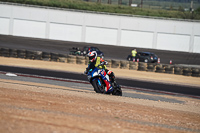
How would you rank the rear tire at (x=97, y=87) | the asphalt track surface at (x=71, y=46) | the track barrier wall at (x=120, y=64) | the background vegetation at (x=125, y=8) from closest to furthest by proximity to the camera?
the rear tire at (x=97, y=87)
the track barrier wall at (x=120, y=64)
the asphalt track surface at (x=71, y=46)
the background vegetation at (x=125, y=8)

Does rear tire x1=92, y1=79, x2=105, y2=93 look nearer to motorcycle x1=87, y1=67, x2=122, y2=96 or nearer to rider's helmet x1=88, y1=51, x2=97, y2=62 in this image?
motorcycle x1=87, y1=67, x2=122, y2=96

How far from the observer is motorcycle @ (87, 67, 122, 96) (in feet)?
38.4

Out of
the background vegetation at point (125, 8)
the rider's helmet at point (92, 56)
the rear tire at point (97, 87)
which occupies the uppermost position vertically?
the background vegetation at point (125, 8)

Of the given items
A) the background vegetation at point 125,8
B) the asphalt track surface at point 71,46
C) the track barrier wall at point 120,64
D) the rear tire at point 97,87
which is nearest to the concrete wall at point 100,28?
the asphalt track surface at point 71,46

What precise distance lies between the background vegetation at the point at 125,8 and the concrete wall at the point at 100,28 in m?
3.84

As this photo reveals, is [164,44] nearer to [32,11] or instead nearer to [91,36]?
[91,36]

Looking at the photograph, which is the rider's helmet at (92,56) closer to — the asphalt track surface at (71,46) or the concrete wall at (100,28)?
the asphalt track surface at (71,46)

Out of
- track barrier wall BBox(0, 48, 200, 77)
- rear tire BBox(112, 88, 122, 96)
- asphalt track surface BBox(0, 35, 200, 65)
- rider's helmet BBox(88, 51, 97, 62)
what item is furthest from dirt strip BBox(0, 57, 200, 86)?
asphalt track surface BBox(0, 35, 200, 65)

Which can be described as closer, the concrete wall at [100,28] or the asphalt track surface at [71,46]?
the asphalt track surface at [71,46]

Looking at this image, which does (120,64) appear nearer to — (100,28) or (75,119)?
(75,119)

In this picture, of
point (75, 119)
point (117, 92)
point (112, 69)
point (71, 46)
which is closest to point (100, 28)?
point (71, 46)

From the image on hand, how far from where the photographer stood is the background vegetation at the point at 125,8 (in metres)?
54.1

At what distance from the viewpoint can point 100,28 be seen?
165 ft

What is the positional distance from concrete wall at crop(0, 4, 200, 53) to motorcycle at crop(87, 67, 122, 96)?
124ft
